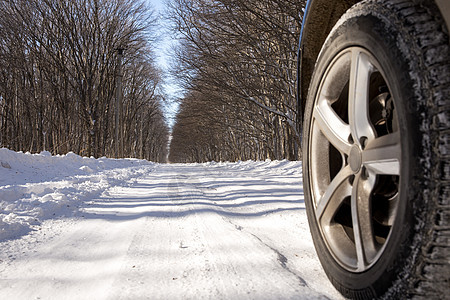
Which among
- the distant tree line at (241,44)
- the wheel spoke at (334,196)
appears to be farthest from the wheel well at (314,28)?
the distant tree line at (241,44)

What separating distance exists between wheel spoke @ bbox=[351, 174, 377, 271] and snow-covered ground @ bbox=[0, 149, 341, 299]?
0.33m

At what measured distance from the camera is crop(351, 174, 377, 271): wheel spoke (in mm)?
1184

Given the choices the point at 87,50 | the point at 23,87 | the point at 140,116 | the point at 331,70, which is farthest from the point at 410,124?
the point at 140,116

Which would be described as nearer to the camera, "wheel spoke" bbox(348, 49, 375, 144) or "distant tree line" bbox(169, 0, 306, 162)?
"wheel spoke" bbox(348, 49, 375, 144)

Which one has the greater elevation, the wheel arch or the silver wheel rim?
the wheel arch

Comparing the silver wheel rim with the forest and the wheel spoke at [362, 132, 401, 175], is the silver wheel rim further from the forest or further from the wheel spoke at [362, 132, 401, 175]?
the forest

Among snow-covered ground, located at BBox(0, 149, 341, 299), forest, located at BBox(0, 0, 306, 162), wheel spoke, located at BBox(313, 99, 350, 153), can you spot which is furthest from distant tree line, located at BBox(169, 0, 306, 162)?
wheel spoke, located at BBox(313, 99, 350, 153)

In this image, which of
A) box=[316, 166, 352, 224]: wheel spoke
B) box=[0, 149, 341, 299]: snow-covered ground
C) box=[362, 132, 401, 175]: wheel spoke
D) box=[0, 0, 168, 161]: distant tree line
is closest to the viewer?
box=[362, 132, 401, 175]: wheel spoke

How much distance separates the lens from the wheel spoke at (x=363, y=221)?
1.18 m

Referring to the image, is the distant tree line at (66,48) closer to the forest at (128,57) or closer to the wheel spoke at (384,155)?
the forest at (128,57)

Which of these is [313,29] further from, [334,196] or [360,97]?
[334,196]

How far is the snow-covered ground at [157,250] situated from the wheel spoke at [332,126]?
0.69m

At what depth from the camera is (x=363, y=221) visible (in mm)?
1258

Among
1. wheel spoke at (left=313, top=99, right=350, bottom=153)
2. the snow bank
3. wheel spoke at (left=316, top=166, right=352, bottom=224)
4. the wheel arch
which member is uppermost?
the wheel arch
